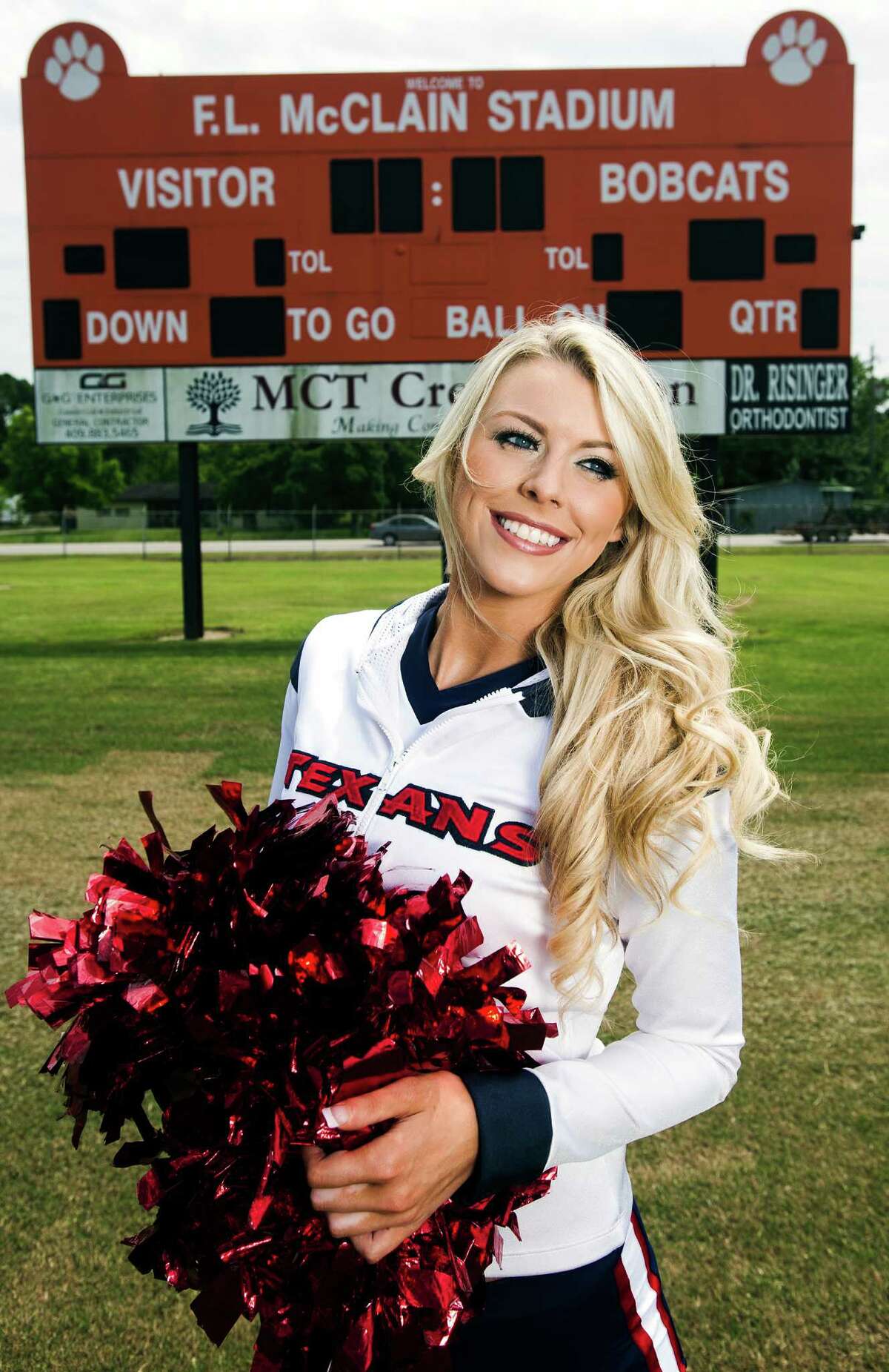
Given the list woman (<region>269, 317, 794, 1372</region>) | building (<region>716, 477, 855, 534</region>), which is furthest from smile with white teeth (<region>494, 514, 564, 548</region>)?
building (<region>716, 477, 855, 534</region>)

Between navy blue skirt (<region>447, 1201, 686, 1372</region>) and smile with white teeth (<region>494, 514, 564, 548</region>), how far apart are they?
905 millimetres

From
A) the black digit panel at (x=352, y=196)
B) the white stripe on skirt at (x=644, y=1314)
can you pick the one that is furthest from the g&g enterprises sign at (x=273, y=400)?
the white stripe on skirt at (x=644, y=1314)

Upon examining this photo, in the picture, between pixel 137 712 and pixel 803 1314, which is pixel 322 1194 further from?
pixel 137 712

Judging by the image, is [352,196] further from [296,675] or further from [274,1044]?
[274,1044]

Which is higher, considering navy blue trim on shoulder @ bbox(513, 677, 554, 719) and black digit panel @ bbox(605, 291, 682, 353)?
black digit panel @ bbox(605, 291, 682, 353)

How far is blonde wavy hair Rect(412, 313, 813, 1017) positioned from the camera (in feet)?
4.75

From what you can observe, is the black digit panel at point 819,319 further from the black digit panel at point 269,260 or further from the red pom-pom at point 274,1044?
the red pom-pom at point 274,1044

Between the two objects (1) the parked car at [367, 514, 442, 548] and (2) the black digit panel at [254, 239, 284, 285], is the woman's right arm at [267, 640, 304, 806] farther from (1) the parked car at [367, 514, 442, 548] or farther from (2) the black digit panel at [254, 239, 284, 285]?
(1) the parked car at [367, 514, 442, 548]

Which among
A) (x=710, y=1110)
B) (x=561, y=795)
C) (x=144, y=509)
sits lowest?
(x=710, y=1110)

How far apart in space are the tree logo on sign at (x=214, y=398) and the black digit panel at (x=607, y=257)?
394 cm

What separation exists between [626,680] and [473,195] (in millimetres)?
11830

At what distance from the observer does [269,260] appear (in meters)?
12.6

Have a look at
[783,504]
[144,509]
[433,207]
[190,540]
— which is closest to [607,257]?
[433,207]

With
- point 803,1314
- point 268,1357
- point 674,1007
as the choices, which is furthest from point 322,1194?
point 803,1314
